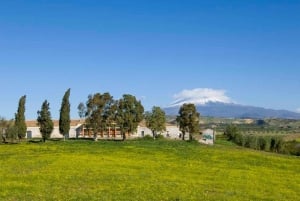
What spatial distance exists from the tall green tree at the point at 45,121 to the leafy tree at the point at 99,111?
41.5 ft

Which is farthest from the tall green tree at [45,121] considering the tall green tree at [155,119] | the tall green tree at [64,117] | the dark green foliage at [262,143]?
the dark green foliage at [262,143]

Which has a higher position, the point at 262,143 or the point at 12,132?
the point at 12,132

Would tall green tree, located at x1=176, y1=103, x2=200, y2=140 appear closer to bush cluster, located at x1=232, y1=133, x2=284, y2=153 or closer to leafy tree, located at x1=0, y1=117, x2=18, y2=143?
bush cluster, located at x1=232, y1=133, x2=284, y2=153

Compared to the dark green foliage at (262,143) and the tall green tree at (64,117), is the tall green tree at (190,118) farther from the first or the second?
the tall green tree at (64,117)

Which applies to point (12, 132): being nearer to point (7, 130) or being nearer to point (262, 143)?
point (7, 130)

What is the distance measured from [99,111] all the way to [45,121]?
1553cm

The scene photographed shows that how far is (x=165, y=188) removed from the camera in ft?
110

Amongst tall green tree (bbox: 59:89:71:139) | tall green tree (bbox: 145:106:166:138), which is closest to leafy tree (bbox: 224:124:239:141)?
tall green tree (bbox: 145:106:166:138)

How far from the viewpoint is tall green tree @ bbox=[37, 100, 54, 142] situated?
4377 inches

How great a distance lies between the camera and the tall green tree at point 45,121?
111188 millimetres

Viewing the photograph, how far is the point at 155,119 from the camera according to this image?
13375 cm

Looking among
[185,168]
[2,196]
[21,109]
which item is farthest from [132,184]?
[21,109]

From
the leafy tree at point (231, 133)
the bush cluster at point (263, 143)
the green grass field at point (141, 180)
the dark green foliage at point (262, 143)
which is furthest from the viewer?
the leafy tree at point (231, 133)

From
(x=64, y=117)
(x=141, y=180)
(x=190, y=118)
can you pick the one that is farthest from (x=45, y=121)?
(x=141, y=180)
